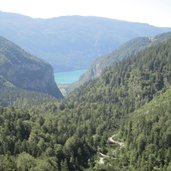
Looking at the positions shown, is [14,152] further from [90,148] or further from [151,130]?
[151,130]

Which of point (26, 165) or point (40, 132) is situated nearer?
point (26, 165)

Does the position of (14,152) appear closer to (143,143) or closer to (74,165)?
(74,165)

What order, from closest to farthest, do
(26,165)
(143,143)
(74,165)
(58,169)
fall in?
(26,165) → (58,169) → (74,165) → (143,143)

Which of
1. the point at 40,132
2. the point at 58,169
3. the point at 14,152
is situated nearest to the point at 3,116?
the point at 40,132

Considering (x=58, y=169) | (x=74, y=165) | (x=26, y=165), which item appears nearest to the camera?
(x=26, y=165)

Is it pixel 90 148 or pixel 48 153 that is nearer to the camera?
pixel 48 153

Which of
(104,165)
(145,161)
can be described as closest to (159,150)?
(145,161)

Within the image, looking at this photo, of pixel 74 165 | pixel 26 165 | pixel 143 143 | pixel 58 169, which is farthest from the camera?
pixel 143 143

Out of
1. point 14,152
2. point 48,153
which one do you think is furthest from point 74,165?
point 14,152
